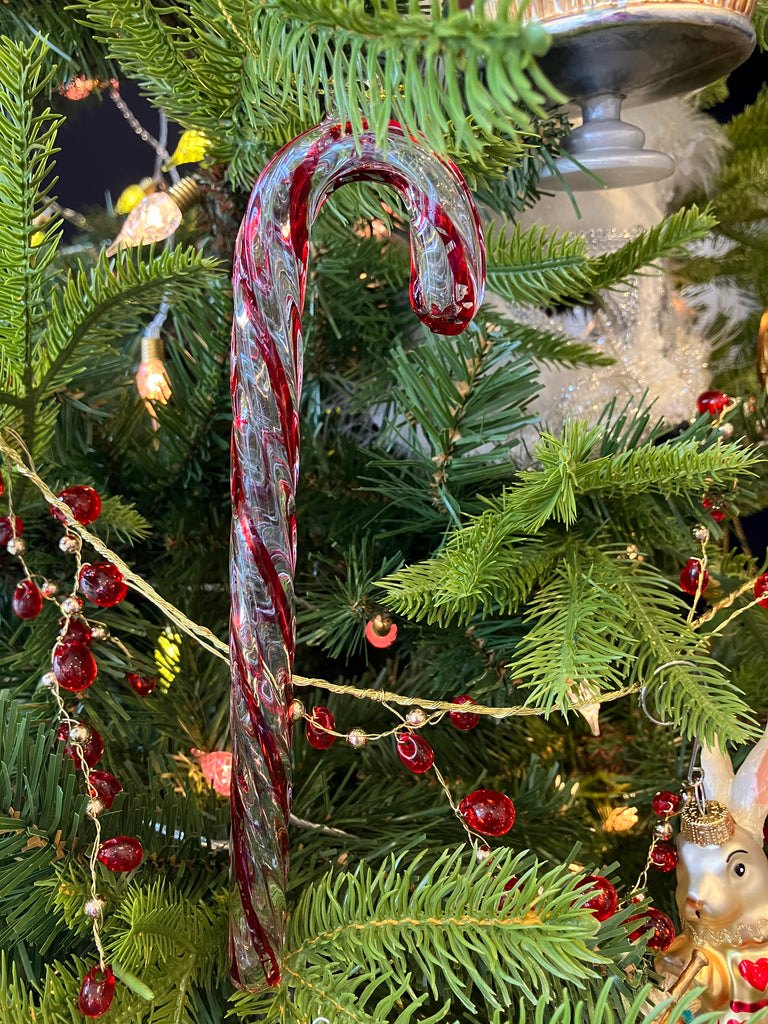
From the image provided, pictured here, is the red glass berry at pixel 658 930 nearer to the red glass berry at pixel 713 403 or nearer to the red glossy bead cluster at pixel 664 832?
the red glossy bead cluster at pixel 664 832

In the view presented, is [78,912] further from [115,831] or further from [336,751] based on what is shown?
[336,751]

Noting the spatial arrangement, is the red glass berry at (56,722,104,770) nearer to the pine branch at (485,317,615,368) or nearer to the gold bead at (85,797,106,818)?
the gold bead at (85,797,106,818)

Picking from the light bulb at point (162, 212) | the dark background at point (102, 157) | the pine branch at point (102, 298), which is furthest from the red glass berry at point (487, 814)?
the dark background at point (102, 157)

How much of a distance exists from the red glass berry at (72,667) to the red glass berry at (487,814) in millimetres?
131

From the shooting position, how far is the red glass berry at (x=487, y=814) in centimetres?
27

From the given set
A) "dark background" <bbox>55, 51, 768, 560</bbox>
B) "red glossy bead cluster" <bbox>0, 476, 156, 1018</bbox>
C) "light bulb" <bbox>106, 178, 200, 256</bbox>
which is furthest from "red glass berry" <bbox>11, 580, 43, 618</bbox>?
"dark background" <bbox>55, 51, 768, 560</bbox>

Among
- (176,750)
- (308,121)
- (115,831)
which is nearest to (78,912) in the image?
(115,831)

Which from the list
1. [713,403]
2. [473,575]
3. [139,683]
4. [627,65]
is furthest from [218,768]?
[627,65]

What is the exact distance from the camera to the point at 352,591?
0.35m

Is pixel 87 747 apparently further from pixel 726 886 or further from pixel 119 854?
pixel 726 886

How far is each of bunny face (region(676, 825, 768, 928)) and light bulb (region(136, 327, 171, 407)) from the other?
0.32m

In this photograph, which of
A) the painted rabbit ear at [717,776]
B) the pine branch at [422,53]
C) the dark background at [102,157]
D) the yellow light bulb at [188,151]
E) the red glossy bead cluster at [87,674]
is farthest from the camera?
the dark background at [102,157]

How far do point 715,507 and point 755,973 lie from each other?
179 millimetres

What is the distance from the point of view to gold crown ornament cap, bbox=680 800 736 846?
321mm
